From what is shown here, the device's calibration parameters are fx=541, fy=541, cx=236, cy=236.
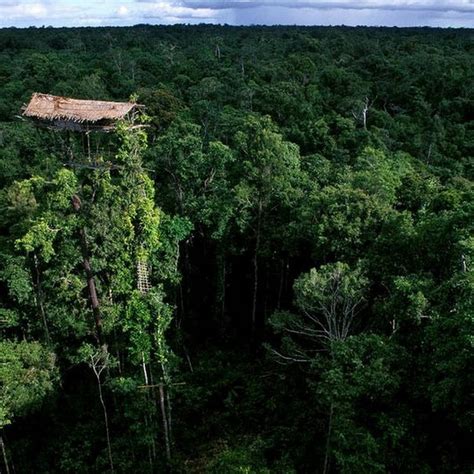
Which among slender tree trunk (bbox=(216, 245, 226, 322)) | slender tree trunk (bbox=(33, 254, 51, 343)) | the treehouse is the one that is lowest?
slender tree trunk (bbox=(216, 245, 226, 322))

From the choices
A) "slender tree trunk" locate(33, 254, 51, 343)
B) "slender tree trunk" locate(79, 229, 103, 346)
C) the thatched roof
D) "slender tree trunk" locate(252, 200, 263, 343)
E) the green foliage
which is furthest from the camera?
"slender tree trunk" locate(252, 200, 263, 343)

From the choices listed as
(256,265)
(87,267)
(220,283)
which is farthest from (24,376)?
(256,265)

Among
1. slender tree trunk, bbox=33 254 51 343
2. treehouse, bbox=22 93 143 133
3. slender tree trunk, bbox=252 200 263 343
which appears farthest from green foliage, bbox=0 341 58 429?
slender tree trunk, bbox=252 200 263 343

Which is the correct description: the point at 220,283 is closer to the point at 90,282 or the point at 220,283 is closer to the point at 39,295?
the point at 39,295

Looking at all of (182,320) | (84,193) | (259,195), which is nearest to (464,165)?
(259,195)

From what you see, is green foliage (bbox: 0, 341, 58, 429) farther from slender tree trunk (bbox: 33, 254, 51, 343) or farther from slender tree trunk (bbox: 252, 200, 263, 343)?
slender tree trunk (bbox: 252, 200, 263, 343)

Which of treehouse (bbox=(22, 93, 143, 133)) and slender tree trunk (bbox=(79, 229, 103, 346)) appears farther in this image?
slender tree trunk (bbox=(79, 229, 103, 346))

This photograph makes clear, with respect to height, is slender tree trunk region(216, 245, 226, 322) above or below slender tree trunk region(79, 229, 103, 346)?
below

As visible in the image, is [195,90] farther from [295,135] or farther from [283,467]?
[283,467]
